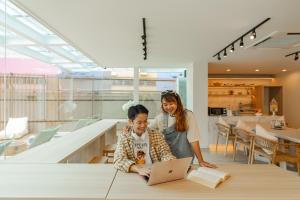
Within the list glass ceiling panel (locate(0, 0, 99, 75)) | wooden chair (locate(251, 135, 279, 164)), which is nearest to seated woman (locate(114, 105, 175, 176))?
glass ceiling panel (locate(0, 0, 99, 75))

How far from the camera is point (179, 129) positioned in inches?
102

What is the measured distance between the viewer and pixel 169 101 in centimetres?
259

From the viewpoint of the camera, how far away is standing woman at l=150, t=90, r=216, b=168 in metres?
2.59

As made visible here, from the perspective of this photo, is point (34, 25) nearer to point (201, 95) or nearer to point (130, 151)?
point (130, 151)

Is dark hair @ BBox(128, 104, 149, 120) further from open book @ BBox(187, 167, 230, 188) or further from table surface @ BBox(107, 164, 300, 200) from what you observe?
open book @ BBox(187, 167, 230, 188)

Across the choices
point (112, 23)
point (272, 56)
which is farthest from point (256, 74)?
point (112, 23)

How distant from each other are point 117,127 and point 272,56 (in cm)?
403

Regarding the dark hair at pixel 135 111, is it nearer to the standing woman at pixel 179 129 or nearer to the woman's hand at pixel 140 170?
the woman's hand at pixel 140 170

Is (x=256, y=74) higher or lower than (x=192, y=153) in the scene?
higher

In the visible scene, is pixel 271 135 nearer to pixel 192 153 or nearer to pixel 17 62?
pixel 192 153

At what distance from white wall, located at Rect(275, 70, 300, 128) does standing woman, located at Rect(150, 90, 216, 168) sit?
824 cm

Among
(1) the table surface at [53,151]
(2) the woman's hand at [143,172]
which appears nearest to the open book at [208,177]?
(2) the woman's hand at [143,172]

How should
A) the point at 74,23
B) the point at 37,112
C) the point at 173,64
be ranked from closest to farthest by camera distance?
the point at 37,112 → the point at 74,23 → the point at 173,64

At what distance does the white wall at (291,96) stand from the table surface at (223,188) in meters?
8.65
